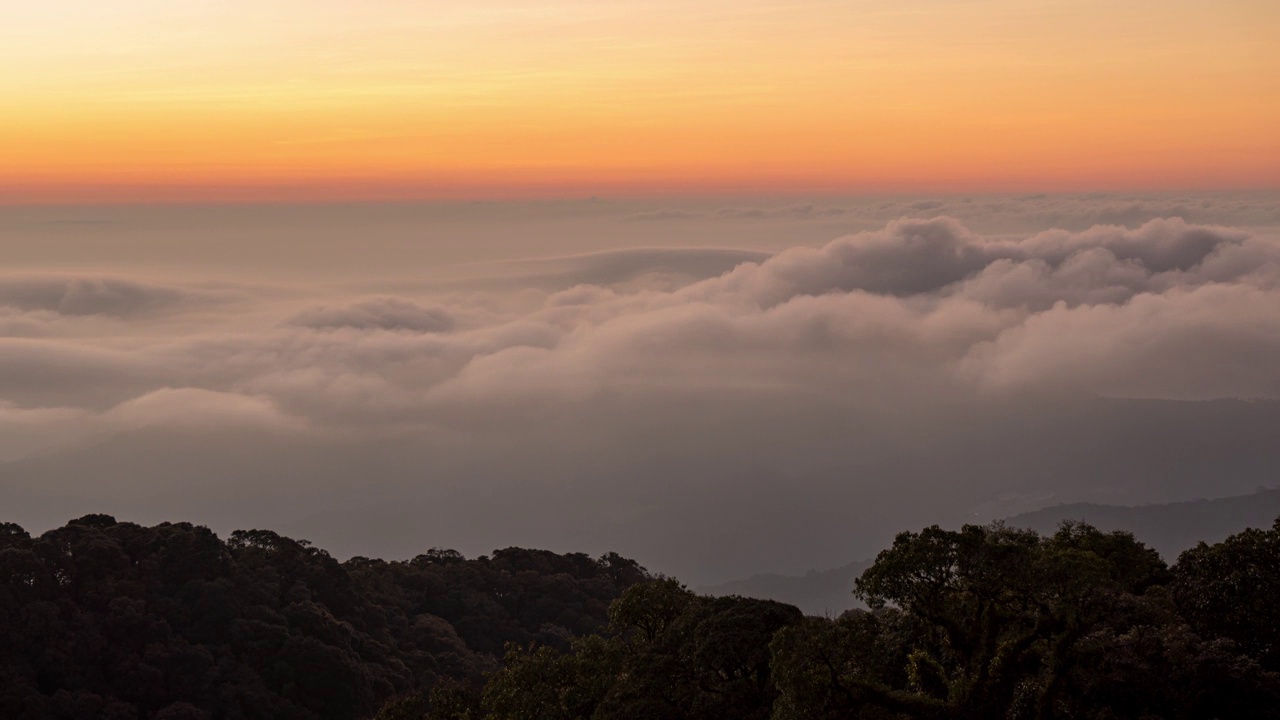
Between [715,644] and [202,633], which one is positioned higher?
[715,644]

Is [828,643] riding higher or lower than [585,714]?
higher

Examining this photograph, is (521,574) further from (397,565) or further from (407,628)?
(407,628)

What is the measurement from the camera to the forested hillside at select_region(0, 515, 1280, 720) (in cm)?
3069

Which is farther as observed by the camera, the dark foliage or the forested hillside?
the dark foliage

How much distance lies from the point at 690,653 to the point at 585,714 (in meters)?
4.76

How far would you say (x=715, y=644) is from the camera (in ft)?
124

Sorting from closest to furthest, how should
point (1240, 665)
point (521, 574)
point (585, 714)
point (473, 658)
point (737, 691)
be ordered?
point (1240, 665), point (737, 691), point (585, 714), point (473, 658), point (521, 574)

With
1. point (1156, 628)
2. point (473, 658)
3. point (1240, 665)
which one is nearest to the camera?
point (1240, 665)

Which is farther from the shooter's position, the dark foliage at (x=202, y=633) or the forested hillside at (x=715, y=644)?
the dark foliage at (x=202, y=633)

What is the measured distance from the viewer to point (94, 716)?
59.1 m

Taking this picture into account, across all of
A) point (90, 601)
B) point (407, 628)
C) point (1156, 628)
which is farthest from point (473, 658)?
point (1156, 628)

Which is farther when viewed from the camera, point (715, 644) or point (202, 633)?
point (202, 633)

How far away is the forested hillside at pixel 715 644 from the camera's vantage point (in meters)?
30.7

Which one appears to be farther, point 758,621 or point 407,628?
point 407,628
